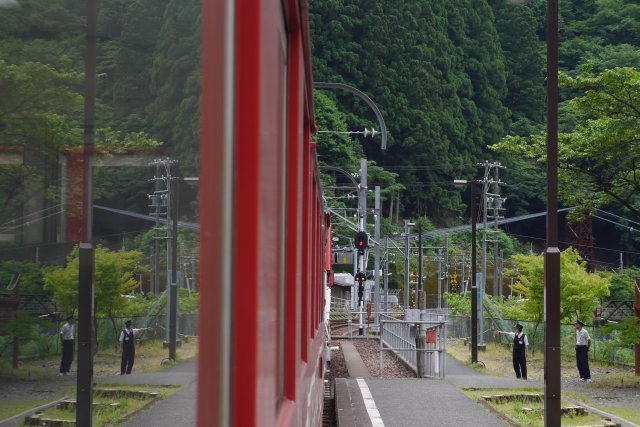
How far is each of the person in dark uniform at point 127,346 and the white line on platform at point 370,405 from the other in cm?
916

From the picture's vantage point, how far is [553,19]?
9680 mm

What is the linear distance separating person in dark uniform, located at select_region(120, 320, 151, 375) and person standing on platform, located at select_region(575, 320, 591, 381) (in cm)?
1891

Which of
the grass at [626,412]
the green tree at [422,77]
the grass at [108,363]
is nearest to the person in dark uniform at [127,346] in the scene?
the grass at [108,363]

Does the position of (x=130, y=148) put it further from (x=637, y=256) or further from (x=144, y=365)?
(x=637, y=256)

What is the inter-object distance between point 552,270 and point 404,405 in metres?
3.46

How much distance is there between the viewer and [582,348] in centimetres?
1912

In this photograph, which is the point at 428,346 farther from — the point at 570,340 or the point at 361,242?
the point at 570,340

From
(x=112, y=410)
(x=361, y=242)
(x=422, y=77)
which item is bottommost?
(x=112, y=410)

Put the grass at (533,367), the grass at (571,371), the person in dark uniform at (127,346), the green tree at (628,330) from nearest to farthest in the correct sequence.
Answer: the person in dark uniform at (127,346), the grass at (571,371), the green tree at (628,330), the grass at (533,367)

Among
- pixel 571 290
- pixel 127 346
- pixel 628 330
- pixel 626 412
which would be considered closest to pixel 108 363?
pixel 127 346

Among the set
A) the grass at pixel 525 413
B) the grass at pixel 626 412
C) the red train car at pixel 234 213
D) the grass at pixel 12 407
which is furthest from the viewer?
the grass at pixel 626 412

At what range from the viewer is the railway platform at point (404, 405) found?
34.1 ft

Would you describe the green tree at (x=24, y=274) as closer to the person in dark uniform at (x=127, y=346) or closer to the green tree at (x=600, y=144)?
the person in dark uniform at (x=127, y=346)

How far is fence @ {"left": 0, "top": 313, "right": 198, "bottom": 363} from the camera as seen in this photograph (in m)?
0.83
